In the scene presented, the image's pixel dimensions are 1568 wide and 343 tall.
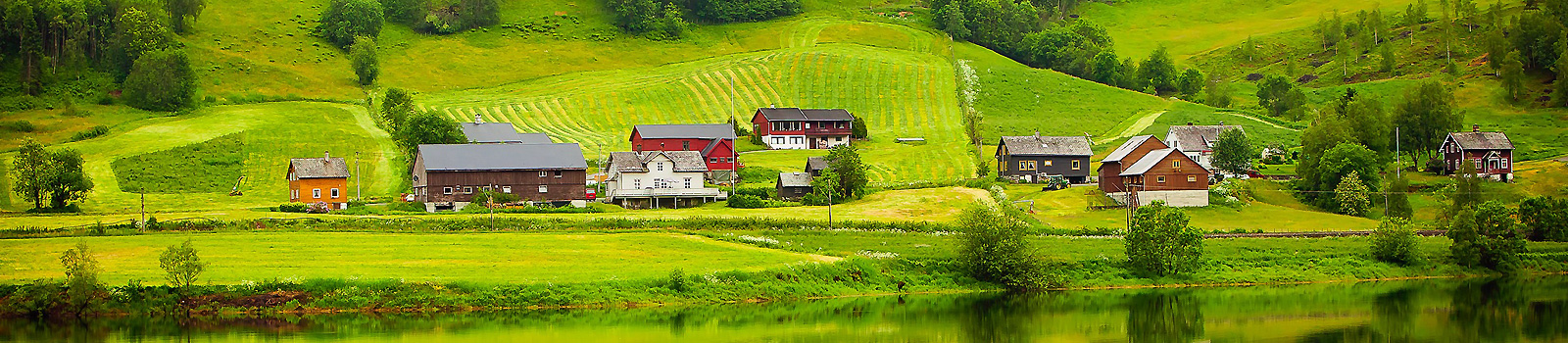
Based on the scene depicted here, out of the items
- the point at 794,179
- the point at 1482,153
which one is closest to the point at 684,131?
the point at 794,179

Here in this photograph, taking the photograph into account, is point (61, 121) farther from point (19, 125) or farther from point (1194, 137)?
point (1194, 137)

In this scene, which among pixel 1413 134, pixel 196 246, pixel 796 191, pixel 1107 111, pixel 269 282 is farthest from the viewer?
pixel 1107 111

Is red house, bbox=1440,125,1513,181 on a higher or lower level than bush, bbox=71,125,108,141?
lower

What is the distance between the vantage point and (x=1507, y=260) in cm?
6266

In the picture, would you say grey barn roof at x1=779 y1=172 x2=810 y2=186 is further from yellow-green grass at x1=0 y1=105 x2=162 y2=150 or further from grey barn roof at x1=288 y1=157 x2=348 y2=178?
yellow-green grass at x1=0 y1=105 x2=162 y2=150

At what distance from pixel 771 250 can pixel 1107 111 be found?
78085 mm

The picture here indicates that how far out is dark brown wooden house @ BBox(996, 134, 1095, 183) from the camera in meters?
95.1

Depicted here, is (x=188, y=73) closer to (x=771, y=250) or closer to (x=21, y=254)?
(x=21, y=254)

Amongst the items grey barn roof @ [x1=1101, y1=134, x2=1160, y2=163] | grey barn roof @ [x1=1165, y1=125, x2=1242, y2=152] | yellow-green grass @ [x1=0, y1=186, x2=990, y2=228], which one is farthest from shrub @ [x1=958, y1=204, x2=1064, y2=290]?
grey barn roof @ [x1=1165, y1=125, x2=1242, y2=152]

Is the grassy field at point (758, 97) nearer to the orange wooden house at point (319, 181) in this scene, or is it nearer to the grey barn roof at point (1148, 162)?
the grey barn roof at point (1148, 162)

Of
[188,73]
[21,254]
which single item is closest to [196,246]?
Answer: [21,254]

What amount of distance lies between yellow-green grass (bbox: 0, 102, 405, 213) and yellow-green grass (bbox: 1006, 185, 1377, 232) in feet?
144

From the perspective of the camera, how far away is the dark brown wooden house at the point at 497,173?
84.9 meters

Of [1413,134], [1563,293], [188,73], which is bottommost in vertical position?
[1563,293]
